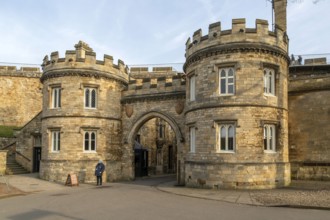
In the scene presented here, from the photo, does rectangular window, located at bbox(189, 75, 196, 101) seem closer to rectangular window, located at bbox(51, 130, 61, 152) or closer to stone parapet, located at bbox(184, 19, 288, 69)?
stone parapet, located at bbox(184, 19, 288, 69)

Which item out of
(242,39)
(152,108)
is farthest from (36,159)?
(242,39)

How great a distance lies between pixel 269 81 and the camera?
17125mm

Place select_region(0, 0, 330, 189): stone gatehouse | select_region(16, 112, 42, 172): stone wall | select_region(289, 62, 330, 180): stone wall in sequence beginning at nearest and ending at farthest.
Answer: select_region(0, 0, 330, 189): stone gatehouse
select_region(289, 62, 330, 180): stone wall
select_region(16, 112, 42, 172): stone wall

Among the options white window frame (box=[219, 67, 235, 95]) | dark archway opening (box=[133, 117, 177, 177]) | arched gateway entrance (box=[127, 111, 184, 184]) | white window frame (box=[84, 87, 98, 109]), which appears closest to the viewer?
white window frame (box=[219, 67, 235, 95])

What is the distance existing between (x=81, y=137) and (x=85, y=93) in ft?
9.61

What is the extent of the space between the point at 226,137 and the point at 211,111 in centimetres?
153

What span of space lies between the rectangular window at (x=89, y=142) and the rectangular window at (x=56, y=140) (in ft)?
5.59

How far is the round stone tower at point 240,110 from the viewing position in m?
16.0

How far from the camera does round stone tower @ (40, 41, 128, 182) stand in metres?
21.1

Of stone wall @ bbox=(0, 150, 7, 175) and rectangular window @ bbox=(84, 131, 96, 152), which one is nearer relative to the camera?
rectangular window @ bbox=(84, 131, 96, 152)

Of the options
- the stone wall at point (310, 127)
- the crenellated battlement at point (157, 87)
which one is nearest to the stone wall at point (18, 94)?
the crenellated battlement at point (157, 87)

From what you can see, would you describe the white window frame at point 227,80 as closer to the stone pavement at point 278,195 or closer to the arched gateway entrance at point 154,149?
the stone pavement at point 278,195

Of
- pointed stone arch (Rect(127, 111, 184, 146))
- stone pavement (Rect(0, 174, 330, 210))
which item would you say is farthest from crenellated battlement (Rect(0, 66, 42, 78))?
stone pavement (Rect(0, 174, 330, 210))

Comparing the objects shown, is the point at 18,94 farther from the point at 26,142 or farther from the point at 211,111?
the point at 211,111
